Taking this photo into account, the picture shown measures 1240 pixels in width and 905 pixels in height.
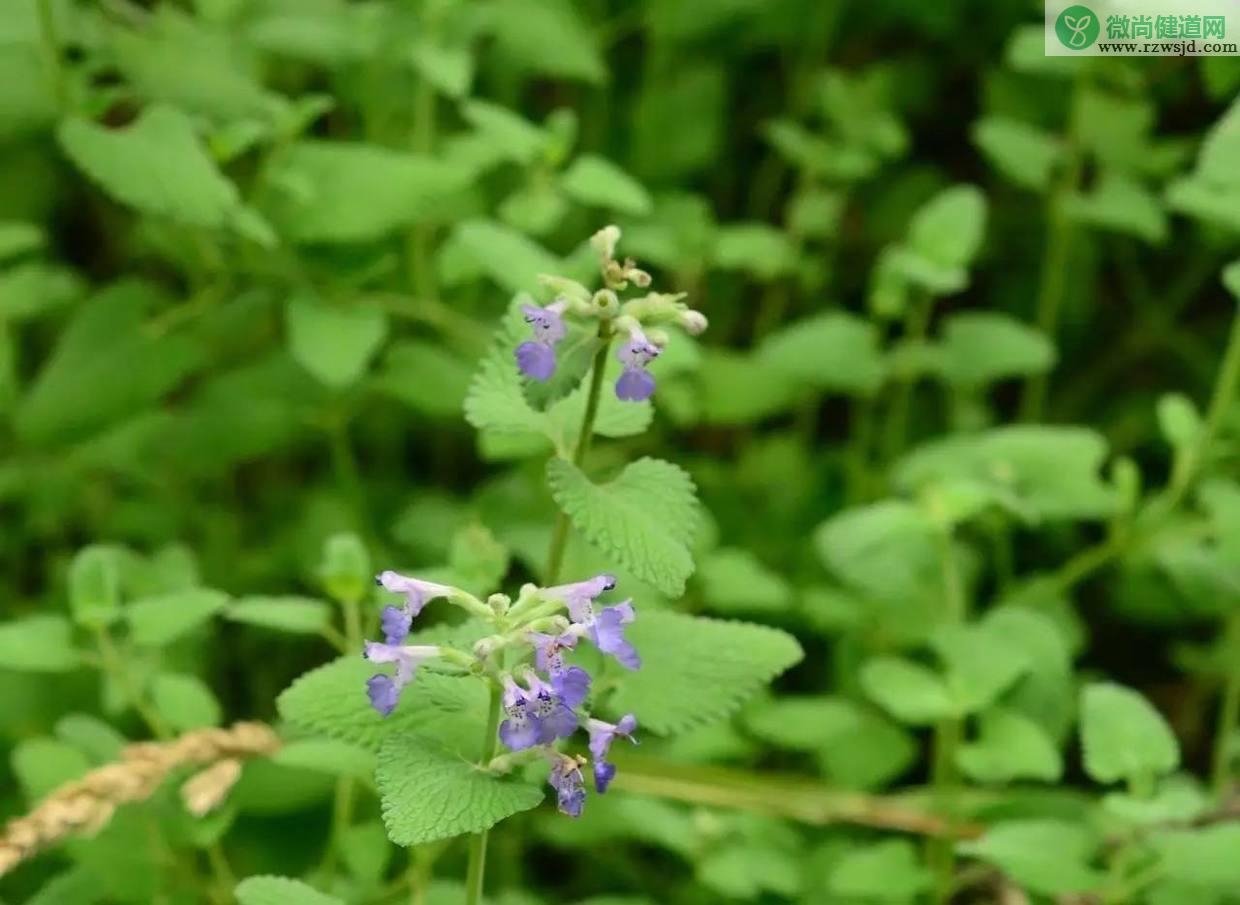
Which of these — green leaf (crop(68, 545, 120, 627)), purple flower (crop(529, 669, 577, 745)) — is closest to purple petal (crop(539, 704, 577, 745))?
purple flower (crop(529, 669, 577, 745))

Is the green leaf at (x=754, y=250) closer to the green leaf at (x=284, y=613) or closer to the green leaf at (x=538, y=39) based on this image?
the green leaf at (x=538, y=39)

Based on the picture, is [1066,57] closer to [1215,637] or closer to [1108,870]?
[1215,637]

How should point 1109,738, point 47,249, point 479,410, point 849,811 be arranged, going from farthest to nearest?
point 47,249 < point 849,811 < point 1109,738 < point 479,410

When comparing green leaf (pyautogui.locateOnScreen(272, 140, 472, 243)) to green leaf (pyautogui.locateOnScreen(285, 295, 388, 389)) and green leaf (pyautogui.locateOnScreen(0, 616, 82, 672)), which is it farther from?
green leaf (pyautogui.locateOnScreen(0, 616, 82, 672))

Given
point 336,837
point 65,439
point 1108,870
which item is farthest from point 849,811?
point 65,439

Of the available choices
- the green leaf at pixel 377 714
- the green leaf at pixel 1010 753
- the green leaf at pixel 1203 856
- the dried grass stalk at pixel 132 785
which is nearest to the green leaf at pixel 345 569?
the dried grass stalk at pixel 132 785

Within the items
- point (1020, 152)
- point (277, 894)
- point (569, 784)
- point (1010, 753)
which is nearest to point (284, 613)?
point (277, 894)
